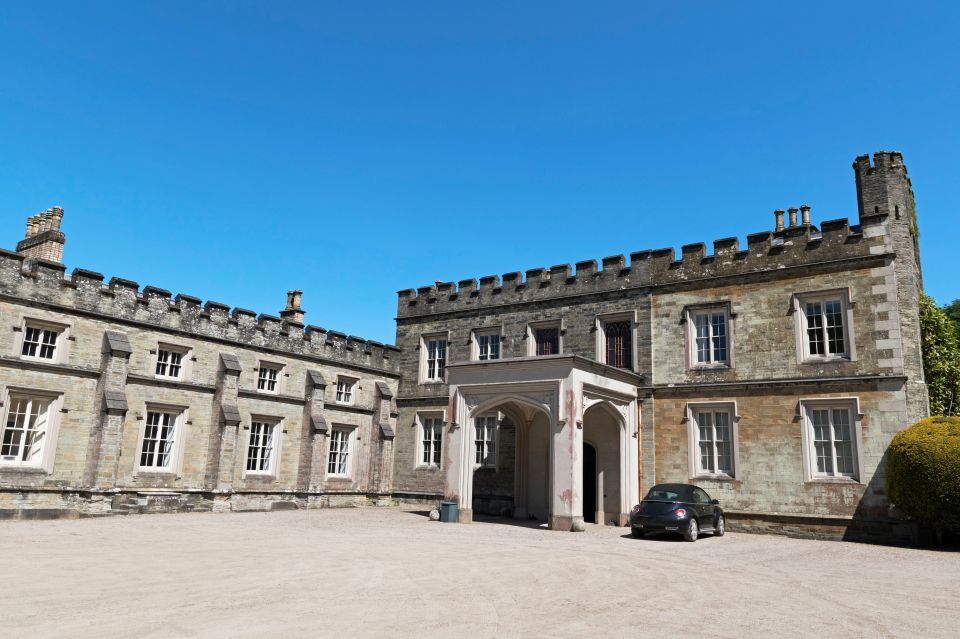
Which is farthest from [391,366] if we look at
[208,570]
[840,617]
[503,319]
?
[840,617]

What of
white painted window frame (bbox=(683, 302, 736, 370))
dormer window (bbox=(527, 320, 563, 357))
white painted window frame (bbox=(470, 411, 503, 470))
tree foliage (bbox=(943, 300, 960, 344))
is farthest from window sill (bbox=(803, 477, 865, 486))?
tree foliage (bbox=(943, 300, 960, 344))

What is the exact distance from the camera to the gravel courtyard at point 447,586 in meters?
7.24

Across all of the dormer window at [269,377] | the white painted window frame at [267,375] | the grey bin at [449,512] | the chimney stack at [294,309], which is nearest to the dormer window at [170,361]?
the white painted window frame at [267,375]

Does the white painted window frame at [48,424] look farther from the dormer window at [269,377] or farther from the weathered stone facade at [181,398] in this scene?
the dormer window at [269,377]

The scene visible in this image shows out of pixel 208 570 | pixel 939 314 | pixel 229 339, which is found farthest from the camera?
pixel 939 314

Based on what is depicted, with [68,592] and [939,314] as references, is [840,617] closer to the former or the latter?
[68,592]

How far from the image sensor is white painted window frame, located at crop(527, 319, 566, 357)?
2473cm

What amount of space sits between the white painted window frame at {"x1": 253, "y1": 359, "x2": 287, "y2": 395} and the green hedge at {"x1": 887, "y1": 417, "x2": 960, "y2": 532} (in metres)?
19.6

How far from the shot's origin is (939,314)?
25672 millimetres

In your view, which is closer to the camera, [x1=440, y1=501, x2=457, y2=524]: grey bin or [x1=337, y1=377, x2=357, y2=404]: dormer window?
[x1=440, y1=501, x2=457, y2=524]: grey bin

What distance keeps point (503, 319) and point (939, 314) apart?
16.5m

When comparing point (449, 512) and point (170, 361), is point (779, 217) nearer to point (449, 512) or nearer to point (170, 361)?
point (449, 512)

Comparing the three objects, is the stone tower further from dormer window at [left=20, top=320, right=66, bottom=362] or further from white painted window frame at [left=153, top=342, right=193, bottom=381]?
dormer window at [left=20, top=320, right=66, bottom=362]

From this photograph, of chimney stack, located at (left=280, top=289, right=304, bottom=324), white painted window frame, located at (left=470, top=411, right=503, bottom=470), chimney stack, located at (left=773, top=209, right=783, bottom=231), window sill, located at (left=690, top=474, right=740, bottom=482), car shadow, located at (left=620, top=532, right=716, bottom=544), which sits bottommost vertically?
car shadow, located at (left=620, top=532, right=716, bottom=544)
